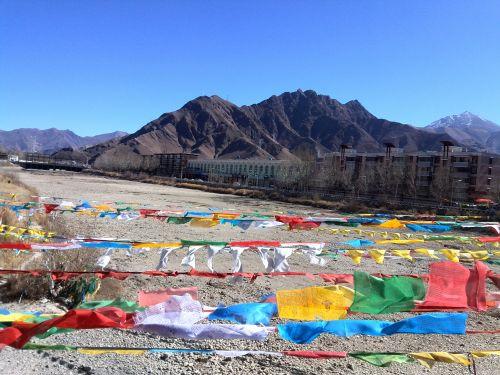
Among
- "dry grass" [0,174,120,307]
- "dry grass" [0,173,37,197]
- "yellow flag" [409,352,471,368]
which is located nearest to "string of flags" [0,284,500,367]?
"yellow flag" [409,352,471,368]

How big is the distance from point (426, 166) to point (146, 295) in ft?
335

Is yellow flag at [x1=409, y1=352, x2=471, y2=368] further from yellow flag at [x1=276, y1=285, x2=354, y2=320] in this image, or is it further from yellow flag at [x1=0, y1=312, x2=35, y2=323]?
yellow flag at [x1=0, y1=312, x2=35, y2=323]

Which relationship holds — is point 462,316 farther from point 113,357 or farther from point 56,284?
point 56,284

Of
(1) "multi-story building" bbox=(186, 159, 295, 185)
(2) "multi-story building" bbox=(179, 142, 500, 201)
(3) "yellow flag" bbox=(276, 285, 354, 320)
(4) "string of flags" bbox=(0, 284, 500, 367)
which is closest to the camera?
Result: (4) "string of flags" bbox=(0, 284, 500, 367)

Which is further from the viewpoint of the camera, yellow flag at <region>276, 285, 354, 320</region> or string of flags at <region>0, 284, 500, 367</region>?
yellow flag at <region>276, 285, 354, 320</region>

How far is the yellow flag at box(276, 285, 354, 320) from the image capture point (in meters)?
4.66

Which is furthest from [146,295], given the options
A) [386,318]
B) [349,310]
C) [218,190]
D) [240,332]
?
[218,190]

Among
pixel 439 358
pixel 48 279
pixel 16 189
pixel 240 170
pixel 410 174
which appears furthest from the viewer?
pixel 240 170

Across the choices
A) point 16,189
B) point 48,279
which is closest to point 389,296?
point 48,279

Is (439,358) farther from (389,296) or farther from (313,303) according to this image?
(313,303)

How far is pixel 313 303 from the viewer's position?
190 inches

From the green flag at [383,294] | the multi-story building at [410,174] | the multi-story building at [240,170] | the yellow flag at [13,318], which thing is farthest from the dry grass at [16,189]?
the multi-story building at [240,170]

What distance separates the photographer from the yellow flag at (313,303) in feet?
15.3

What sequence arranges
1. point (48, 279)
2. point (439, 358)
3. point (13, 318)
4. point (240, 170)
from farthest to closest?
1. point (240, 170)
2. point (48, 279)
3. point (13, 318)
4. point (439, 358)
